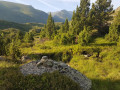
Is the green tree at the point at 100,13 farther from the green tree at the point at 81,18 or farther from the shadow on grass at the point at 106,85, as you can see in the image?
the shadow on grass at the point at 106,85

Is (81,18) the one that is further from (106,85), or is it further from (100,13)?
(106,85)

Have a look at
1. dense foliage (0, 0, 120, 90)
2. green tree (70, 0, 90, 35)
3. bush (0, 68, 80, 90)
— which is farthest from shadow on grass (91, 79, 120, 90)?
green tree (70, 0, 90, 35)

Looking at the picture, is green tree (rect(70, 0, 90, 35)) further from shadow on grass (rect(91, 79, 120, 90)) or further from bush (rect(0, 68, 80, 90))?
bush (rect(0, 68, 80, 90))

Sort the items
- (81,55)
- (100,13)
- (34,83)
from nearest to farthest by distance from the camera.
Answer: (34,83) → (81,55) → (100,13)

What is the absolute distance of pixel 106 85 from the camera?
6.55m

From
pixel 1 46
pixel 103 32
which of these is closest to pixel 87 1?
pixel 103 32

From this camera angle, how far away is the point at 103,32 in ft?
98.6

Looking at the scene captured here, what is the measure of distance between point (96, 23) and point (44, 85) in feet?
101

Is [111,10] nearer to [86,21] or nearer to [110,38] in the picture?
[86,21]

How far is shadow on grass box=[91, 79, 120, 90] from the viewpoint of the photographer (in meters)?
6.05

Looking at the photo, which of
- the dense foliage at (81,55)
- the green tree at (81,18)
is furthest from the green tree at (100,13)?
the green tree at (81,18)

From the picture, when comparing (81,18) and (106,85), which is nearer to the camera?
(106,85)

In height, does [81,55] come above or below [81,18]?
below

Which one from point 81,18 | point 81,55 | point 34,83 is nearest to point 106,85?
point 34,83
